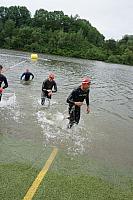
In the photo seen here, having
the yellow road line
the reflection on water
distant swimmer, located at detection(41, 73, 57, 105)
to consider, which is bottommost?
the reflection on water

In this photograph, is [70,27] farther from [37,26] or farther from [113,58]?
[113,58]

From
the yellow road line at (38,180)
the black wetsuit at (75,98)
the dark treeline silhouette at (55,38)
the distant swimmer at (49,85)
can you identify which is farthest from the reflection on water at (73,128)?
the dark treeline silhouette at (55,38)

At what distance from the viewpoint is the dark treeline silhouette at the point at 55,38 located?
114 metres

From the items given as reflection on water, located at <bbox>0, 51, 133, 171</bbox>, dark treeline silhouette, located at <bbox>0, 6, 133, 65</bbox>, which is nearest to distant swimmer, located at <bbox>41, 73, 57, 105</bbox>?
reflection on water, located at <bbox>0, 51, 133, 171</bbox>

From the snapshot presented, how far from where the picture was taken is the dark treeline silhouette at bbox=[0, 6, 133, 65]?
11362 cm

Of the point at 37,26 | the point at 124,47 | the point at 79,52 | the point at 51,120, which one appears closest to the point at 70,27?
the point at 37,26

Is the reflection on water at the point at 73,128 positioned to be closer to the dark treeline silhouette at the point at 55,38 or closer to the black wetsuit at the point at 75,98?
the black wetsuit at the point at 75,98

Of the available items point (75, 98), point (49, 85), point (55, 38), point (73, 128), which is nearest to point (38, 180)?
point (75, 98)

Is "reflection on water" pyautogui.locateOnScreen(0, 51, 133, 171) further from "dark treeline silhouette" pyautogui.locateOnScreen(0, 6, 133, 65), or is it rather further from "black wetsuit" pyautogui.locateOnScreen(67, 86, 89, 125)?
"dark treeline silhouette" pyautogui.locateOnScreen(0, 6, 133, 65)

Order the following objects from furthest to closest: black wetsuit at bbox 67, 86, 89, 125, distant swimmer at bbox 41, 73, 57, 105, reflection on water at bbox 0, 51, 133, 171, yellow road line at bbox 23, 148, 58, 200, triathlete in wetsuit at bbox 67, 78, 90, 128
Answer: distant swimmer at bbox 41, 73, 57, 105 < black wetsuit at bbox 67, 86, 89, 125 < triathlete in wetsuit at bbox 67, 78, 90, 128 < reflection on water at bbox 0, 51, 133, 171 < yellow road line at bbox 23, 148, 58, 200

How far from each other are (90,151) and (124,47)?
125811mm

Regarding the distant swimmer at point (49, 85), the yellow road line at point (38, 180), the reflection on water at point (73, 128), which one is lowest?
the reflection on water at point (73, 128)

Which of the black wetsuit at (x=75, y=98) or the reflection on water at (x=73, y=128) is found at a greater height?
the black wetsuit at (x=75, y=98)

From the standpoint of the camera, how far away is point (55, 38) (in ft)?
409
